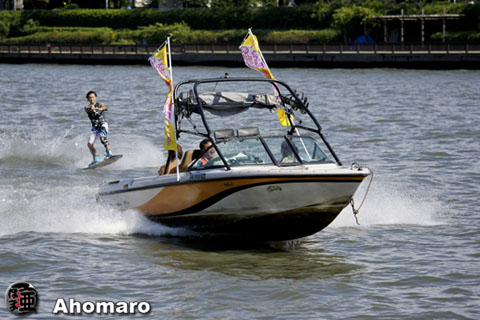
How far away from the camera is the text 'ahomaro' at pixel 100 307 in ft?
34.0

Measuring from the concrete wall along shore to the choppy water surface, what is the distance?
35.2m

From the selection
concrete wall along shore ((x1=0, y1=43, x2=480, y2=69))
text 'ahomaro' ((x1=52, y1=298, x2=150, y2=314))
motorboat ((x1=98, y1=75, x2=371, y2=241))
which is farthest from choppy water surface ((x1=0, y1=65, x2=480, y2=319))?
concrete wall along shore ((x1=0, y1=43, x2=480, y2=69))

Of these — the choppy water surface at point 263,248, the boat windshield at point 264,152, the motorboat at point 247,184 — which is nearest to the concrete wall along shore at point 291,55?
the choppy water surface at point 263,248

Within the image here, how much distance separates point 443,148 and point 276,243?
→ 475 inches

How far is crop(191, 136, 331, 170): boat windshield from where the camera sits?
12688 mm

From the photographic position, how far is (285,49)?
2756 inches

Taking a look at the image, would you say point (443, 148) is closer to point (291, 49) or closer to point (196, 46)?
point (291, 49)

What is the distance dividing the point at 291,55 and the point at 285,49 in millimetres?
2165

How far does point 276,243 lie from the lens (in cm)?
1386

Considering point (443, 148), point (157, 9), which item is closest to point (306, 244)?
point (443, 148)

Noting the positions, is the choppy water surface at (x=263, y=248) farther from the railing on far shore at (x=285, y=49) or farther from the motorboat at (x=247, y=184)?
the railing on far shore at (x=285, y=49)

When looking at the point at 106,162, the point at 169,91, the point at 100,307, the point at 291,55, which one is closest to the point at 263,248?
the point at 169,91

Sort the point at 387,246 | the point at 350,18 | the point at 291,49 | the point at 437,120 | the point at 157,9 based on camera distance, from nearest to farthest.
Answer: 1. the point at 387,246
2. the point at 437,120
3. the point at 291,49
4. the point at 350,18
5. the point at 157,9

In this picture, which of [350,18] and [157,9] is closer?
[350,18]
